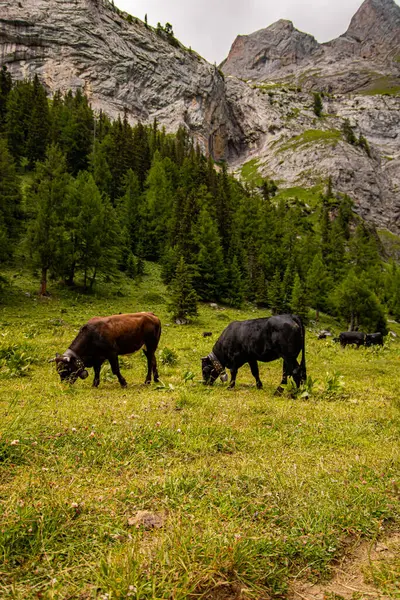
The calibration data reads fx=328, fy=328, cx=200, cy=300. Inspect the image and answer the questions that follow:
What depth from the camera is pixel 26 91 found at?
8388 cm

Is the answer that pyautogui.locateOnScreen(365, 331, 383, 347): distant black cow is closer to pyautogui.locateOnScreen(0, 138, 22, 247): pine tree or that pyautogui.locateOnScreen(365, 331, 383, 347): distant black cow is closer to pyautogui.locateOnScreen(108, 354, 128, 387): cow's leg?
pyautogui.locateOnScreen(108, 354, 128, 387): cow's leg

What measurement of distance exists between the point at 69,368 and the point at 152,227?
56.2 meters

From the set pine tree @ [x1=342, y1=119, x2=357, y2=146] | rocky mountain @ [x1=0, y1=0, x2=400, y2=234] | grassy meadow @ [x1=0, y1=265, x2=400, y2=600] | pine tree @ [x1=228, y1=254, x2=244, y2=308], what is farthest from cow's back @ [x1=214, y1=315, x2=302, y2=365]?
pine tree @ [x1=342, y1=119, x2=357, y2=146]

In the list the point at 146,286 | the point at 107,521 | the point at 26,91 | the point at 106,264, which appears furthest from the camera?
the point at 26,91

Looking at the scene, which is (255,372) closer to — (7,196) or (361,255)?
(7,196)

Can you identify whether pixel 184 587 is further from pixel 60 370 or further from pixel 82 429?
pixel 60 370

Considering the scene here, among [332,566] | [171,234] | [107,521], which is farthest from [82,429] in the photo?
[171,234]

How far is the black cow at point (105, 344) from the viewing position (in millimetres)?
11008

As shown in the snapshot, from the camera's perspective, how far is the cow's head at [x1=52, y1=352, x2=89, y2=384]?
10.8m

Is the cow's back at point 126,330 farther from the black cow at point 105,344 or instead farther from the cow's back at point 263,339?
the cow's back at point 263,339

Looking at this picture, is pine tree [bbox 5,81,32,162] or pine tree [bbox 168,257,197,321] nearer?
pine tree [bbox 168,257,197,321]

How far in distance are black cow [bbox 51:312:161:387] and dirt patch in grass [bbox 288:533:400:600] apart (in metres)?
9.20

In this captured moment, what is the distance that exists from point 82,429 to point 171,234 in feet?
185

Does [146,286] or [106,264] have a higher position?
[106,264]
